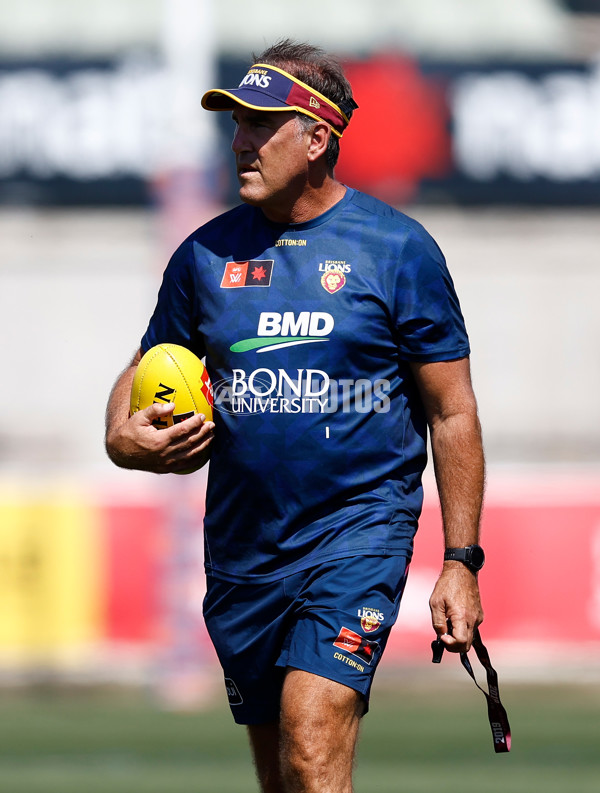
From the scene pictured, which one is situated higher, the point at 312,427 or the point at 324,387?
the point at 324,387

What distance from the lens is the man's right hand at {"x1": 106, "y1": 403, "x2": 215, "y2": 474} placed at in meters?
4.46

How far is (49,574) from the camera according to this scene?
11.9 metres

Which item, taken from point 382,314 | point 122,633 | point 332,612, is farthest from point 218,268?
point 122,633

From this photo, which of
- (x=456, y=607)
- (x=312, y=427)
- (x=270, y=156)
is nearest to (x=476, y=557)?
(x=456, y=607)

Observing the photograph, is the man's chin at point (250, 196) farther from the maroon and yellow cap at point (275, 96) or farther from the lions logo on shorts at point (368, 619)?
→ the lions logo on shorts at point (368, 619)

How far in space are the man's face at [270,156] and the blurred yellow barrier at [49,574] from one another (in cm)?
776

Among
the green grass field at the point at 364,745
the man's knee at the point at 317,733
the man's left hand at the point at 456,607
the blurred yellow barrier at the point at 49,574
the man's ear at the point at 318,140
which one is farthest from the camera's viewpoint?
the blurred yellow barrier at the point at 49,574

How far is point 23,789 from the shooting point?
810cm

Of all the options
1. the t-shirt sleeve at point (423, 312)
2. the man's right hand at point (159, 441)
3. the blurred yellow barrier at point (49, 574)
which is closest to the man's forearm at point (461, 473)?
the t-shirt sleeve at point (423, 312)

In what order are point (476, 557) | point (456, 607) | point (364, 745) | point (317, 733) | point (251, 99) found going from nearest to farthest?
point (317, 733), point (456, 607), point (476, 557), point (251, 99), point (364, 745)

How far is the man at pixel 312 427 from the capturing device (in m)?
4.43

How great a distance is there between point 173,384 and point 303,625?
2.73ft

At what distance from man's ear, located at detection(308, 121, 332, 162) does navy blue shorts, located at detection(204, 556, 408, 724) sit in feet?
4.21

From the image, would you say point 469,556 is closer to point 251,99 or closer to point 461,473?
point 461,473
